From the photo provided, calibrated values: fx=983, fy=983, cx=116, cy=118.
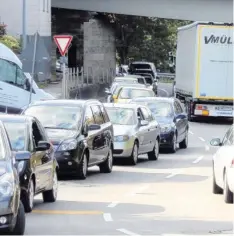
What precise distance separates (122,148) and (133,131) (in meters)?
0.76

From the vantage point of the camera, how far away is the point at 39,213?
47.4 ft

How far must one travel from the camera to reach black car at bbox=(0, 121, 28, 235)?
35.4 feet

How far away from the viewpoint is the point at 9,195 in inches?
428

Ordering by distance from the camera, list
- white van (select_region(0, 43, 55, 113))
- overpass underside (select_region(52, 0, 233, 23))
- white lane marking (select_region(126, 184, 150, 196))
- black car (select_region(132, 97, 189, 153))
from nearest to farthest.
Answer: white lane marking (select_region(126, 184, 150, 196))
black car (select_region(132, 97, 189, 153))
white van (select_region(0, 43, 55, 113))
overpass underside (select_region(52, 0, 233, 23))

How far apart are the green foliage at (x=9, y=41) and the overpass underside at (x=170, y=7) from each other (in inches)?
405

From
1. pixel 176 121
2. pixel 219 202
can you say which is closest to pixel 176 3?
pixel 176 121

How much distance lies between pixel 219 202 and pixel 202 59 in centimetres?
2795

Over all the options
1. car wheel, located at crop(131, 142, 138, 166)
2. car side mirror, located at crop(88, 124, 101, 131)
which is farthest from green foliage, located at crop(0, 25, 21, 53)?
car side mirror, located at crop(88, 124, 101, 131)

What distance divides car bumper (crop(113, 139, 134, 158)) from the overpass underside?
37176mm

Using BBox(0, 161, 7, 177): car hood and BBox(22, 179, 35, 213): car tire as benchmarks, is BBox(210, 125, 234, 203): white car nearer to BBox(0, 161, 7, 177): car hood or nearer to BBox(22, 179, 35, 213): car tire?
BBox(22, 179, 35, 213): car tire

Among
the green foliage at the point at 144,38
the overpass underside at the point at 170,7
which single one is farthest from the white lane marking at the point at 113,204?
the green foliage at the point at 144,38

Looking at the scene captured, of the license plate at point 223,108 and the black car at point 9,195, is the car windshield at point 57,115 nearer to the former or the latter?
the black car at point 9,195

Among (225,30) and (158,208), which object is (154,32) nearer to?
(225,30)

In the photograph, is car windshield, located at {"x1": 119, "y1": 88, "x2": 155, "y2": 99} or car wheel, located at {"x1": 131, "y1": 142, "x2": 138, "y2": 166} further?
car windshield, located at {"x1": 119, "y1": 88, "x2": 155, "y2": 99}
